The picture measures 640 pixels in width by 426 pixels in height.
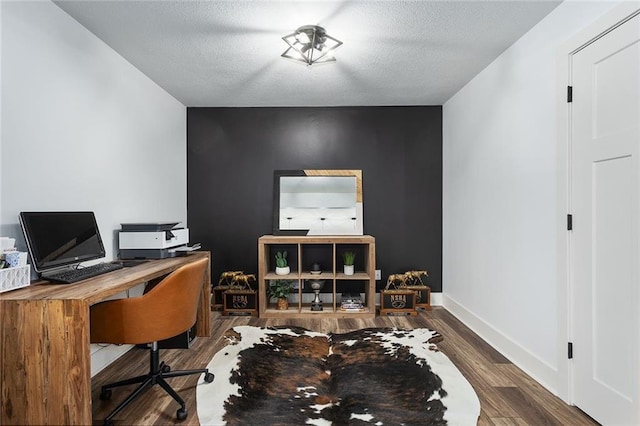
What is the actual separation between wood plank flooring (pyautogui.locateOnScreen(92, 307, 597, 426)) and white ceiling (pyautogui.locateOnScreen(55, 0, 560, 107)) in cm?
243

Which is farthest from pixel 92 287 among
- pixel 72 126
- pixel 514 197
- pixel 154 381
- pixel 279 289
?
pixel 514 197

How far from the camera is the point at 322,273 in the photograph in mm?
4109

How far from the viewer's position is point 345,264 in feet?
13.4

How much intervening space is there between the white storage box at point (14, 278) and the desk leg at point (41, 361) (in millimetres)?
186

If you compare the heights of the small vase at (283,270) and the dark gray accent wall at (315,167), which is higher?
the dark gray accent wall at (315,167)

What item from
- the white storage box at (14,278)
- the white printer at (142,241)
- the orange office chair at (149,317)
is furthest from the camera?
the white printer at (142,241)

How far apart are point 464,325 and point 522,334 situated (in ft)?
3.24

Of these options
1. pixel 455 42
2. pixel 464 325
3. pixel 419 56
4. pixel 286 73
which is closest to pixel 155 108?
pixel 286 73

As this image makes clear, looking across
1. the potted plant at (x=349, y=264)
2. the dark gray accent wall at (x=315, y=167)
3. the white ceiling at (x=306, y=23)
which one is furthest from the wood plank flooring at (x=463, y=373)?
the white ceiling at (x=306, y=23)

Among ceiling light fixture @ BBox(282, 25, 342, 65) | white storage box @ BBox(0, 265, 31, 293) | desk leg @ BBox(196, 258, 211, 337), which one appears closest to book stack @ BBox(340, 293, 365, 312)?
desk leg @ BBox(196, 258, 211, 337)

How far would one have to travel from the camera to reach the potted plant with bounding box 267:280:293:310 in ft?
13.0

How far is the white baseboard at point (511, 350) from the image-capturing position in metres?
2.34

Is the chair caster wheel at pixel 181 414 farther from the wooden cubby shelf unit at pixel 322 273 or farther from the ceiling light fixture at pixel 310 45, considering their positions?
the ceiling light fixture at pixel 310 45

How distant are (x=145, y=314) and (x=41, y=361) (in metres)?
0.48
